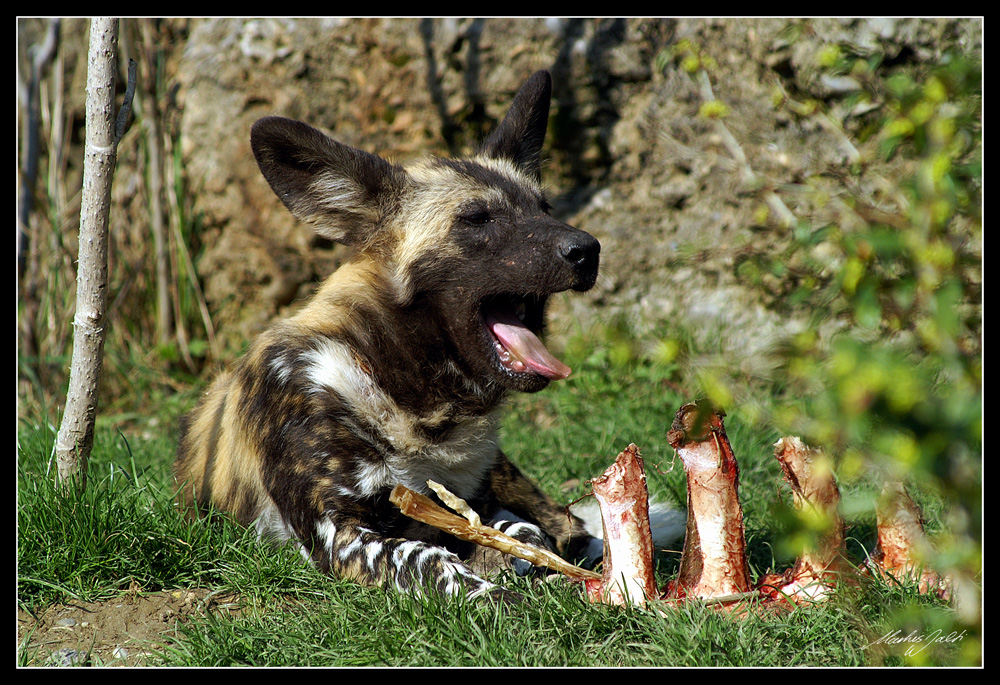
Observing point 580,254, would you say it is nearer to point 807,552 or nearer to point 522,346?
point 522,346

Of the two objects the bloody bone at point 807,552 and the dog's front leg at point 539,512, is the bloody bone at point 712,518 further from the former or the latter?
the dog's front leg at point 539,512

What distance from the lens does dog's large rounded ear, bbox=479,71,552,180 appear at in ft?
12.7

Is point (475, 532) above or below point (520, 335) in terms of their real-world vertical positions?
below

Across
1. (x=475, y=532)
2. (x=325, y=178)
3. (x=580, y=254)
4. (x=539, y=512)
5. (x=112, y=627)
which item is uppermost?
→ (x=325, y=178)

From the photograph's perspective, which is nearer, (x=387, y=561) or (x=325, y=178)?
(x=387, y=561)

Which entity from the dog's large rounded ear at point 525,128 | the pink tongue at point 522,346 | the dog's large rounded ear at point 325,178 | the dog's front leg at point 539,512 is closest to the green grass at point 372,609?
the dog's front leg at point 539,512

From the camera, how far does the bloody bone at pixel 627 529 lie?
2.61m

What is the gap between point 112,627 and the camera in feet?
8.84

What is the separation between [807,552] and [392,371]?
5.05 ft

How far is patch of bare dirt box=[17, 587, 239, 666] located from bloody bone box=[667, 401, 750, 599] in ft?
5.02

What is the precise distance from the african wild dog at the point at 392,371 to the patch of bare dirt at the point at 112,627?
Answer: 40 centimetres

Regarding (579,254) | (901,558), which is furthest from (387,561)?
(901,558)

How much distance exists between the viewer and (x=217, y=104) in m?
6.18

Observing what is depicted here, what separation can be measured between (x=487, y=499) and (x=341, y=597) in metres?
0.87
